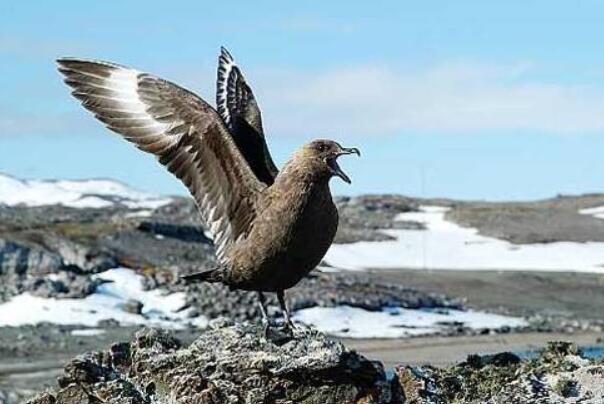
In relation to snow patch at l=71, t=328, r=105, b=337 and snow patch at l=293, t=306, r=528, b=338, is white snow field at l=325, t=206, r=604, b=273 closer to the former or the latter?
snow patch at l=293, t=306, r=528, b=338

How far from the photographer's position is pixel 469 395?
9758 mm

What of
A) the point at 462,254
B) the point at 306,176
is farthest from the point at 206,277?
the point at 462,254

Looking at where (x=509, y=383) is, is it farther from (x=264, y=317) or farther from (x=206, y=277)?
(x=206, y=277)

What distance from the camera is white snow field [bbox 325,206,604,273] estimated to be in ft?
202

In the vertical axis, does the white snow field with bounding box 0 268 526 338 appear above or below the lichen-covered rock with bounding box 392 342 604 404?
below

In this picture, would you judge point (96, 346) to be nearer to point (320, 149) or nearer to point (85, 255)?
point (85, 255)

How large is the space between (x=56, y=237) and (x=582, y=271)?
23.1 m

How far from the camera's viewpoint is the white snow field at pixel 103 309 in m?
36.9

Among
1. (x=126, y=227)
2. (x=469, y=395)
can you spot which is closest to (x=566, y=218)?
(x=126, y=227)

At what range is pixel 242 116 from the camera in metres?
11.6

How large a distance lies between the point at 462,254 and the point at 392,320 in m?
26.3

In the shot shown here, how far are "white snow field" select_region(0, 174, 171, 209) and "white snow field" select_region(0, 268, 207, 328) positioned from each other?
279 ft

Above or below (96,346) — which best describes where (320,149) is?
above

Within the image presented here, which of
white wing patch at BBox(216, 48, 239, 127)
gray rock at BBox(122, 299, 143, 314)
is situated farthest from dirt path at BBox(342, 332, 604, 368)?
white wing patch at BBox(216, 48, 239, 127)
